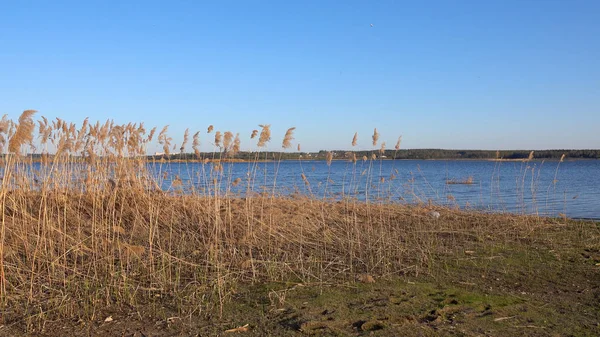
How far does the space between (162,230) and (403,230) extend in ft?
13.3

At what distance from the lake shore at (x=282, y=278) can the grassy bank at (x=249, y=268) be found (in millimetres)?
23

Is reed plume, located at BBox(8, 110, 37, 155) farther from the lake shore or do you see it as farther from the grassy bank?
the lake shore

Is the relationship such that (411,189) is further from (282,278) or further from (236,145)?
(282,278)

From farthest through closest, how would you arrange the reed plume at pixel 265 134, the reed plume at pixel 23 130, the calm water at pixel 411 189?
the calm water at pixel 411 189
the reed plume at pixel 265 134
the reed plume at pixel 23 130

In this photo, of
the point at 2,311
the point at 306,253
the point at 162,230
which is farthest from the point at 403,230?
the point at 2,311

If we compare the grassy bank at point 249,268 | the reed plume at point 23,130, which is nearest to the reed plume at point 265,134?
the grassy bank at point 249,268

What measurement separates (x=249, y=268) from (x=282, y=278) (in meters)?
0.54

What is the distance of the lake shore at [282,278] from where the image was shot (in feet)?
15.2

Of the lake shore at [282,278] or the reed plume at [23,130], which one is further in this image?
the reed plume at [23,130]

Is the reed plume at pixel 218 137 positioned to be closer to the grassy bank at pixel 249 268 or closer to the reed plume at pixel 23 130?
the grassy bank at pixel 249 268

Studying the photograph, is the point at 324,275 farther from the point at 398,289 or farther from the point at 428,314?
the point at 428,314

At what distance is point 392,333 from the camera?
4316mm

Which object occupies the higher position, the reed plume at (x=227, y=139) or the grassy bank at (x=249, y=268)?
the reed plume at (x=227, y=139)

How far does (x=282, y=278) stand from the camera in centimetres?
598
